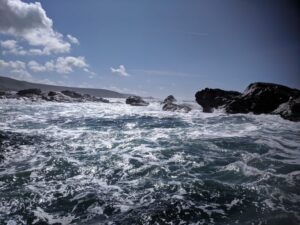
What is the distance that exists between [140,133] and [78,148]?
441 centimetres

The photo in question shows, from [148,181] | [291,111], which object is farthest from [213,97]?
[148,181]

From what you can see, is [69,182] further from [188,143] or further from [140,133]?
[140,133]

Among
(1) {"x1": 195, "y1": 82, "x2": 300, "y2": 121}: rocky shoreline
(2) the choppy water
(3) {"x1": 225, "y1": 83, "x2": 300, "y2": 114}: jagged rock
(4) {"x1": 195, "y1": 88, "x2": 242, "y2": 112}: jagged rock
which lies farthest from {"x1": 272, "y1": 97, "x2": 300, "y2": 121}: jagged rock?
(4) {"x1": 195, "y1": 88, "x2": 242, "y2": 112}: jagged rock

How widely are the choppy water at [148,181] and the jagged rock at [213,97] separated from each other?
19712 millimetres

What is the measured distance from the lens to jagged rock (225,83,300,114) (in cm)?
2294

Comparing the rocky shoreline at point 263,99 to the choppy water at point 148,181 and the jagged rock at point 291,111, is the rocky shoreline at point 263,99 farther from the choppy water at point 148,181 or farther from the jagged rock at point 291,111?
the choppy water at point 148,181

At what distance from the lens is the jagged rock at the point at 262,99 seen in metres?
22.9

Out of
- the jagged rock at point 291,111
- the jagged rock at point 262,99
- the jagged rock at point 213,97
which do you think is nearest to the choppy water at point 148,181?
the jagged rock at point 291,111

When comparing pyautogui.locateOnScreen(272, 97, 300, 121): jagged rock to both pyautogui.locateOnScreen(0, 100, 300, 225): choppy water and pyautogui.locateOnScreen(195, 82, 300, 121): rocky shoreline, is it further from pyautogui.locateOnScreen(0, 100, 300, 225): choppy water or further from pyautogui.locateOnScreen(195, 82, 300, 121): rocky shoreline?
pyautogui.locateOnScreen(0, 100, 300, 225): choppy water

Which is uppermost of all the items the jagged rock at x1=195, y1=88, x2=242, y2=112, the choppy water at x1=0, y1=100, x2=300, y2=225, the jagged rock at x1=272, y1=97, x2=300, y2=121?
the jagged rock at x1=195, y1=88, x2=242, y2=112

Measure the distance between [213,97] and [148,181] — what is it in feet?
89.7

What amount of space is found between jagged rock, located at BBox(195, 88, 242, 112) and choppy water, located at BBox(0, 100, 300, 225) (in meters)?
19.7

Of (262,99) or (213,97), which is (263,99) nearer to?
(262,99)

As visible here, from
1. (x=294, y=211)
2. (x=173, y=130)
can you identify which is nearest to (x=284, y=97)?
(x=173, y=130)
